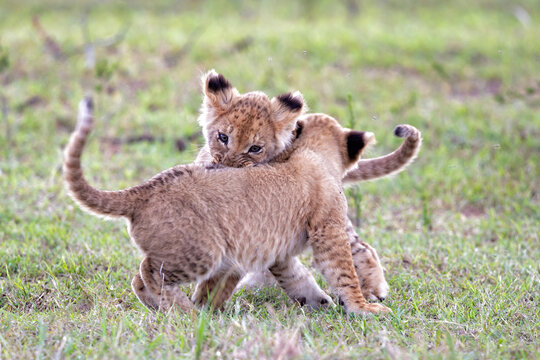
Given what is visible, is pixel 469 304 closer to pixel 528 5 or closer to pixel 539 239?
pixel 539 239

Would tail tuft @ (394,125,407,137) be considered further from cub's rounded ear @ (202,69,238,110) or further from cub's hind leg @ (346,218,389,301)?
cub's rounded ear @ (202,69,238,110)

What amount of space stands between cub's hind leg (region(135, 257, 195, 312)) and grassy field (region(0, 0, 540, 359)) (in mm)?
144

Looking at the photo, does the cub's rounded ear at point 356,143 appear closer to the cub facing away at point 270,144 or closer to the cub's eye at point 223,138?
the cub facing away at point 270,144

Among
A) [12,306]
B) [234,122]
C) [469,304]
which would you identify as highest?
[234,122]

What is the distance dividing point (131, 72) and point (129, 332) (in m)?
6.97

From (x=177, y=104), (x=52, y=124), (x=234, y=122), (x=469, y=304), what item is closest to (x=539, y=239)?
(x=469, y=304)

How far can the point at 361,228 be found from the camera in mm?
7059

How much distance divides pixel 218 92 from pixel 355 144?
1.13 meters

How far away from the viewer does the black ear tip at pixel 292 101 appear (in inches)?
219

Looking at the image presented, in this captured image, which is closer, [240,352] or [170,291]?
[240,352]

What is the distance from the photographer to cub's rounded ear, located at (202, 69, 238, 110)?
579cm

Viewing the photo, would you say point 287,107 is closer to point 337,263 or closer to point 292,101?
point 292,101

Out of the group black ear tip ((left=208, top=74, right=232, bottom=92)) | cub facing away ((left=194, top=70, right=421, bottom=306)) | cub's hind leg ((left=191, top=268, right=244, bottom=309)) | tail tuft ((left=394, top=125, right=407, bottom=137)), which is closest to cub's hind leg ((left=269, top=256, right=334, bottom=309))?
cub facing away ((left=194, top=70, right=421, bottom=306))

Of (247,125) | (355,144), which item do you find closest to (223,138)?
(247,125)
